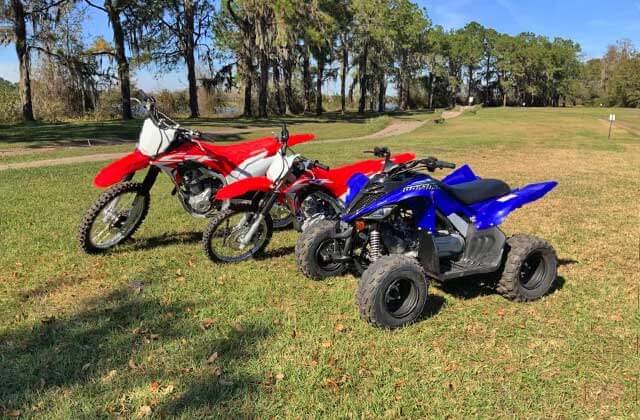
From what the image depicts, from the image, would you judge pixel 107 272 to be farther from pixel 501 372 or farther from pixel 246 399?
pixel 501 372

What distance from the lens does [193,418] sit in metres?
2.80

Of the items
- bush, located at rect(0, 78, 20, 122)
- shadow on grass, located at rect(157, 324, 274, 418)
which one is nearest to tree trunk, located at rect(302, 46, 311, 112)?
bush, located at rect(0, 78, 20, 122)

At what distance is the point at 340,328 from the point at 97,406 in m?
1.74

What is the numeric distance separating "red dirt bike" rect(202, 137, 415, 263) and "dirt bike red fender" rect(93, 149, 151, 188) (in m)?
0.93

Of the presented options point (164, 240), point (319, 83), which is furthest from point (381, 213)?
point (319, 83)

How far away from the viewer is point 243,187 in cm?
504

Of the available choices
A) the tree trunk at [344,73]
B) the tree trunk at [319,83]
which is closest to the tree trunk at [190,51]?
the tree trunk at [319,83]

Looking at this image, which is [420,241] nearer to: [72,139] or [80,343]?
[80,343]

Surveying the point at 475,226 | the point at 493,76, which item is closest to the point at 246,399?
the point at 475,226

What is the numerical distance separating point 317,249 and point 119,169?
221 cm

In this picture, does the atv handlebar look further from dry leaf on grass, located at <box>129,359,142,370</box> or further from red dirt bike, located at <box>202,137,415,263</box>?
dry leaf on grass, located at <box>129,359,142,370</box>

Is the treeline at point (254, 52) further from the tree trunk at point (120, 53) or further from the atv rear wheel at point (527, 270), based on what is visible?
the atv rear wheel at point (527, 270)

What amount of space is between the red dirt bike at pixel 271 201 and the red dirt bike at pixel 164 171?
22 centimetres

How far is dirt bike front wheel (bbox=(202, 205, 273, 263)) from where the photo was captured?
203 inches
